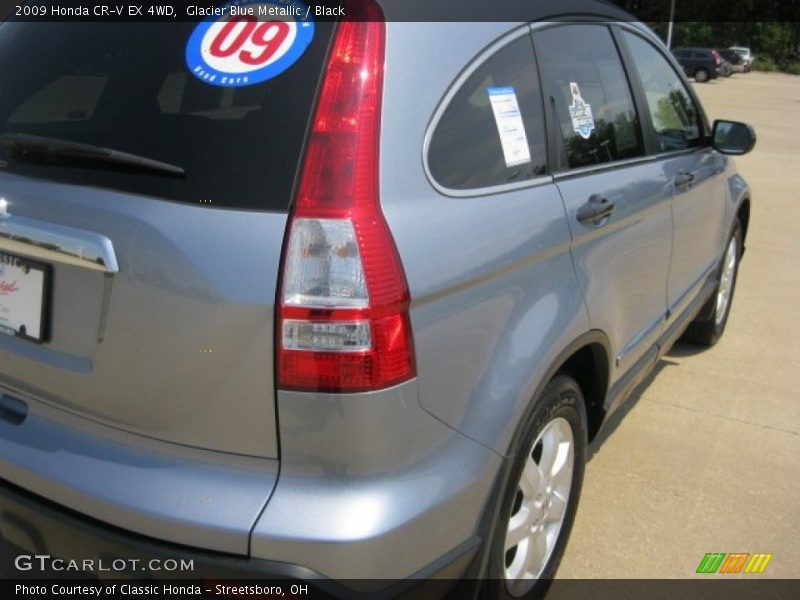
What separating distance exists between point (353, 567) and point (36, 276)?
38.3 inches

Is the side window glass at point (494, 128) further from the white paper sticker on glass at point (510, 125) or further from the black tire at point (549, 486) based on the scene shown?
the black tire at point (549, 486)

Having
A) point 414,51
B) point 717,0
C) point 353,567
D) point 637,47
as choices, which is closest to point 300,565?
point 353,567

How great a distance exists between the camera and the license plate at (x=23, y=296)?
5.67ft

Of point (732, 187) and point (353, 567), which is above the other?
point (732, 187)

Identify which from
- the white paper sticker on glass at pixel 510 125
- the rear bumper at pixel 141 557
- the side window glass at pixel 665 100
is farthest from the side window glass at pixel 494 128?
the side window glass at pixel 665 100

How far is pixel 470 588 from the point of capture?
1843 mm

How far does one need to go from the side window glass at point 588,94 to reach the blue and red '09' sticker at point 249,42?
83 centimetres

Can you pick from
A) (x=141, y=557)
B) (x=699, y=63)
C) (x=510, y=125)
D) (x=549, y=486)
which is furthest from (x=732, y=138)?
(x=699, y=63)

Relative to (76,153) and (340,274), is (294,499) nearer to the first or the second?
(340,274)

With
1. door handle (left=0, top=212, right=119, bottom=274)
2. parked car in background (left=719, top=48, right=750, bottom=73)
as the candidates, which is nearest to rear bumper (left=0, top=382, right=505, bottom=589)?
door handle (left=0, top=212, right=119, bottom=274)

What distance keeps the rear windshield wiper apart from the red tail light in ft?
1.06

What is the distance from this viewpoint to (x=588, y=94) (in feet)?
8.34

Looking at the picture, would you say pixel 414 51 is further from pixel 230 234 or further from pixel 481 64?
pixel 230 234

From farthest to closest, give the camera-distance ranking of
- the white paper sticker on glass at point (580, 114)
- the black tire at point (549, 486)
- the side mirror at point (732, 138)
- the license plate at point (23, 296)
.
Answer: the side mirror at point (732, 138) < the white paper sticker on glass at point (580, 114) < the black tire at point (549, 486) < the license plate at point (23, 296)
